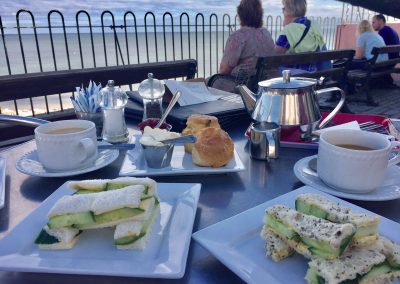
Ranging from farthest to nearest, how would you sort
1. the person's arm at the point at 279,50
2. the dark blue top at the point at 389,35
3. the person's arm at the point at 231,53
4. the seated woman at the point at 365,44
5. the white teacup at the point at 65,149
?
the dark blue top at the point at 389,35 < the seated woman at the point at 365,44 < the person's arm at the point at 279,50 < the person's arm at the point at 231,53 < the white teacup at the point at 65,149

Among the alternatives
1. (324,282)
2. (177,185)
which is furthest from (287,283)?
(177,185)

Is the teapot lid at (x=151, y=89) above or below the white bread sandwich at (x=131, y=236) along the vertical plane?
above

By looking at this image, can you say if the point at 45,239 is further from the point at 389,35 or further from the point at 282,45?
the point at 389,35

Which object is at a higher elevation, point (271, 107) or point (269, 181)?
point (271, 107)

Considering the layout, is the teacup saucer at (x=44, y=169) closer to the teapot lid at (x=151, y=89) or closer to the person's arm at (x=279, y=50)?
the teapot lid at (x=151, y=89)

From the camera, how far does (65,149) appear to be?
0.84m

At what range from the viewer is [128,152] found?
0.99 meters

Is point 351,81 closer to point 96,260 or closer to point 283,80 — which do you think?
point 283,80

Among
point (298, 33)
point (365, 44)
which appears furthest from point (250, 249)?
point (365, 44)

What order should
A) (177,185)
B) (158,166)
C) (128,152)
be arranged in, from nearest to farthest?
(177,185) → (158,166) → (128,152)

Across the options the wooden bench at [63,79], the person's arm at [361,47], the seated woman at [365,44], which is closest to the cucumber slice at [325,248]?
the wooden bench at [63,79]

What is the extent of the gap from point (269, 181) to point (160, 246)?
370mm

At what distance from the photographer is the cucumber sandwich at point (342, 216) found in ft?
1.61

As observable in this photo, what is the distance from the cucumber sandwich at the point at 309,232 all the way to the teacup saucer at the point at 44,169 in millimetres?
494
